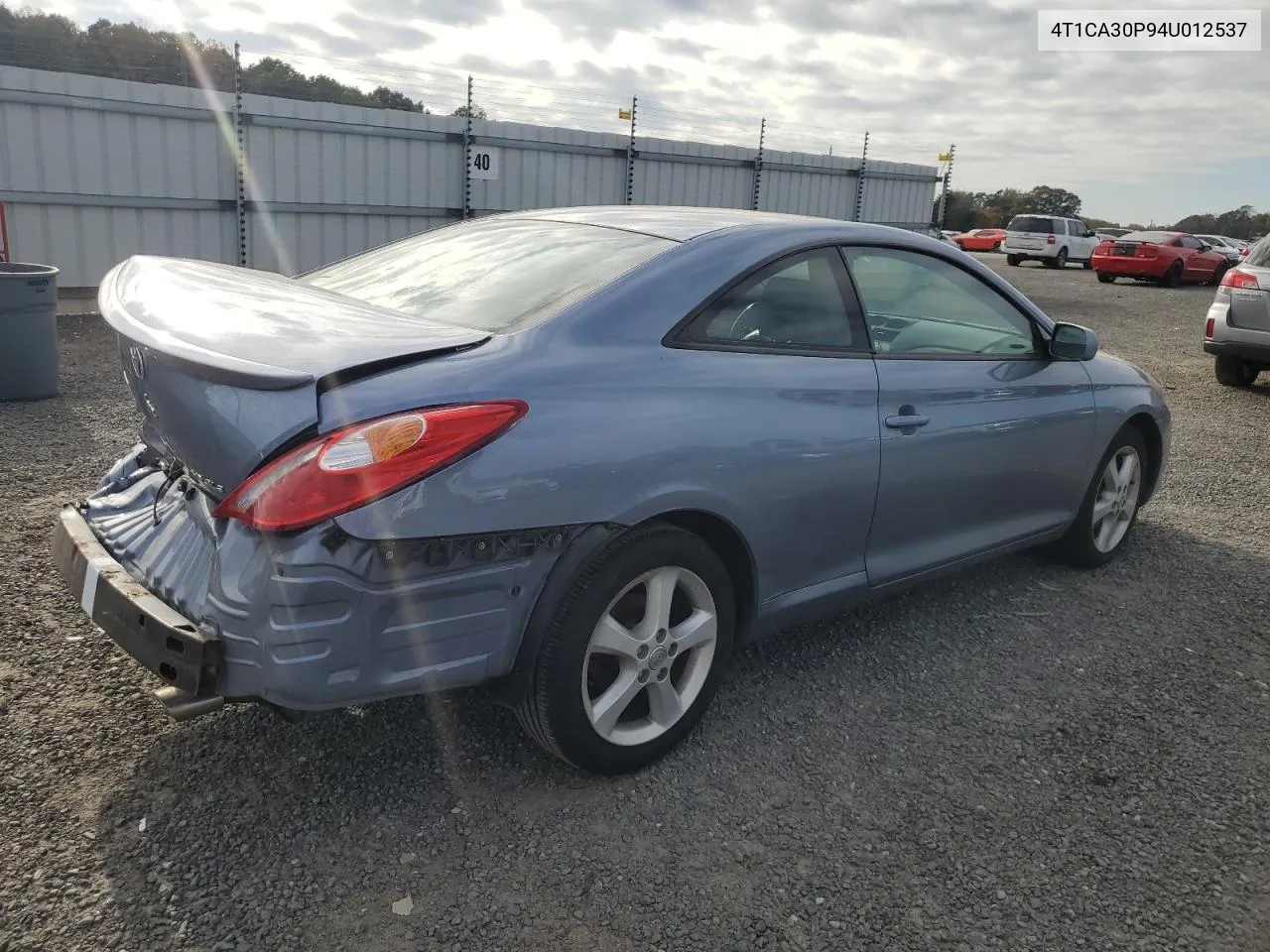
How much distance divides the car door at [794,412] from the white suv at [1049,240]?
96.3 feet

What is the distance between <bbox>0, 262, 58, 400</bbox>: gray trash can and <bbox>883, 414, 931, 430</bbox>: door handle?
5961mm

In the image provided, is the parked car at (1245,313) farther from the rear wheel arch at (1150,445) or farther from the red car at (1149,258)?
the red car at (1149,258)

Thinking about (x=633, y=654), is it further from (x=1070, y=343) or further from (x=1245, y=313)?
(x=1245, y=313)

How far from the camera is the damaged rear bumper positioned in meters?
2.23

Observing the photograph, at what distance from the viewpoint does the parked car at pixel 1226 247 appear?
1195 inches

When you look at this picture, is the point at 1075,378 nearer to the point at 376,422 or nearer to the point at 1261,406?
the point at 376,422

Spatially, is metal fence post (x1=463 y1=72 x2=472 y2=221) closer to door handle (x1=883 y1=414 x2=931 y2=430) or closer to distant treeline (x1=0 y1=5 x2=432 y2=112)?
distant treeline (x1=0 y1=5 x2=432 y2=112)

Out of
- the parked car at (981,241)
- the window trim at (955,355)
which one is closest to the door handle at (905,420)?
the window trim at (955,355)

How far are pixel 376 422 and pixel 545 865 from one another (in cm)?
115

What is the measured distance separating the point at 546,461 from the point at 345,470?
0.47 m

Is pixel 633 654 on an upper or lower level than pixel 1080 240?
lower

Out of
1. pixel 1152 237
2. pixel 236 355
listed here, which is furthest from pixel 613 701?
pixel 1152 237

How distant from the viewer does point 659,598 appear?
274 cm

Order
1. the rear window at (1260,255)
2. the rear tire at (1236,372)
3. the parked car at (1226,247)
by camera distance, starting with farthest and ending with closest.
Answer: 1. the parked car at (1226,247)
2. the rear tire at (1236,372)
3. the rear window at (1260,255)
